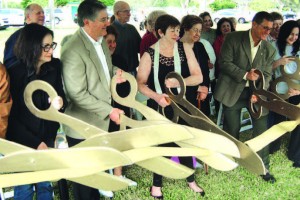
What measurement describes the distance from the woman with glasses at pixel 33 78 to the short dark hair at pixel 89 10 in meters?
0.27

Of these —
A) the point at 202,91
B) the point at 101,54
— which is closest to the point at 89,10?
the point at 101,54

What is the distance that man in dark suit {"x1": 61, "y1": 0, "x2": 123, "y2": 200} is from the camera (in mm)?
1980

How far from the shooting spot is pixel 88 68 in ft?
6.61

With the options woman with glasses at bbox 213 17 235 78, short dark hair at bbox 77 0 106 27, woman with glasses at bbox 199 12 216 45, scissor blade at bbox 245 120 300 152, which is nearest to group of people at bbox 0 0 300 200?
short dark hair at bbox 77 0 106 27

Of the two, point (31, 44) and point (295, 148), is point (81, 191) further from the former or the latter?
point (295, 148)

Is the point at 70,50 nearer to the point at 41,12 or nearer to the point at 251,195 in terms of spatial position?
the point at 41,12

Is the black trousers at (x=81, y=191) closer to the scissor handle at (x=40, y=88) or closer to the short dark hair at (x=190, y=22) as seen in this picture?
the scissor handle at (x=40, y=88)

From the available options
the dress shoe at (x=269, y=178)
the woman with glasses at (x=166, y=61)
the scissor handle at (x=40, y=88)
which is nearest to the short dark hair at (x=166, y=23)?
the woman with glasses at (x=166, y=61)

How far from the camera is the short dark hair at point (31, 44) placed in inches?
70.6

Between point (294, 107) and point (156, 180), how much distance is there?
1.57 metres

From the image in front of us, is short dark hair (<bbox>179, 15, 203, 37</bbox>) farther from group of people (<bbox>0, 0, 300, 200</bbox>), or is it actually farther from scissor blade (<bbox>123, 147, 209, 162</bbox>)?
scissor blade (<bbox>123, 147, 209, 162</bbox>)

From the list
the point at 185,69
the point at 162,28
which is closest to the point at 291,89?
the point at 185,69

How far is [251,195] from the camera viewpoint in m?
2.89

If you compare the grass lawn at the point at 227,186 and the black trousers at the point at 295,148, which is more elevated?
the black trousers at the point at 295,148
